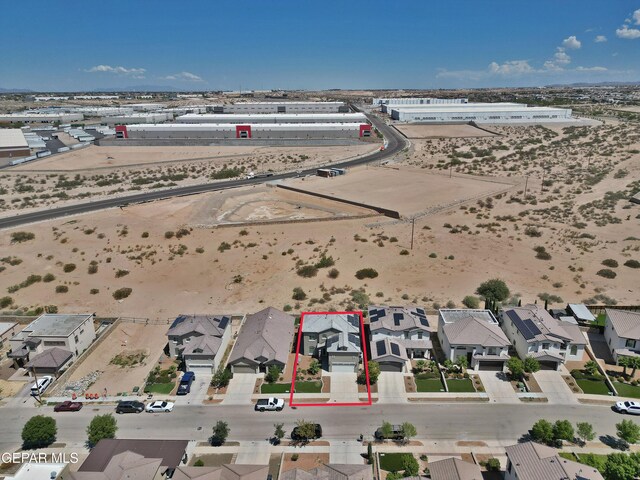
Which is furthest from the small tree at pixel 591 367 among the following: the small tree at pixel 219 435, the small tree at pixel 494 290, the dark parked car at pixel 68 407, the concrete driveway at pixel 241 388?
the dark parked car at pixel 68 407

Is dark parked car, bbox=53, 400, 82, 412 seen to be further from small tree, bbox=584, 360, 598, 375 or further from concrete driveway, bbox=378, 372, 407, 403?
small tree, bbox=584, 360, 598, 375

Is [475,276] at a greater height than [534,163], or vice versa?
[534,163]

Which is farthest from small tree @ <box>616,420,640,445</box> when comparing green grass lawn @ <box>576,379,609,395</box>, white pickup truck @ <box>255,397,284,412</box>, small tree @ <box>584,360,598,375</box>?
white pickup truck @ <box>255,397,284,412</box>

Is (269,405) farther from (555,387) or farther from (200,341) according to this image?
(555,387)

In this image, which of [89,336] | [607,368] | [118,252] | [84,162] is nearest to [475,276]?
[607,368]

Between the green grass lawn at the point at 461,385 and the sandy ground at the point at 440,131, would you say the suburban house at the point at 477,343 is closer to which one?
the green grass lawn at the point at 461,385

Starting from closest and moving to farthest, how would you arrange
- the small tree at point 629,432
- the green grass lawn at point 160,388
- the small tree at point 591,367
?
the small tree at point 629,432
the green grass lawn at point 160,388
the small tree at point 591,367

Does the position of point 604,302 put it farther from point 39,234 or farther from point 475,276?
point 39,234
